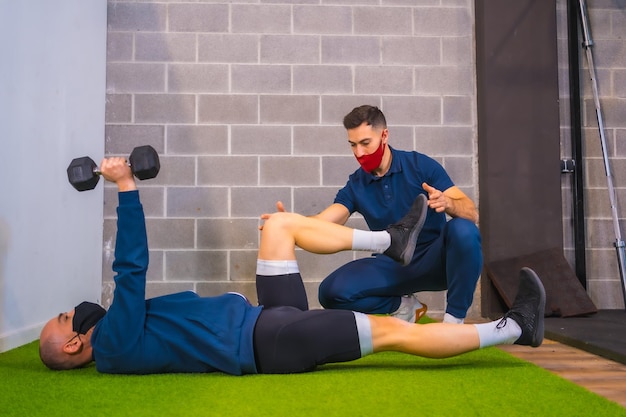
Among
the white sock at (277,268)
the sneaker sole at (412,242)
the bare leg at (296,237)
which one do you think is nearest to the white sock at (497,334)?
the sneaker sole at (412,242)

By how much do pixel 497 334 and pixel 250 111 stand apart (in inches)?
100.0

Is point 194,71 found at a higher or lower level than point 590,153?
higher

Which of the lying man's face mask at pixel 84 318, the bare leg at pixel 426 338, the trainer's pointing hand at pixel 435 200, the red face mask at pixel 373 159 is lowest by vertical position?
the bare leg at pixel 426 338

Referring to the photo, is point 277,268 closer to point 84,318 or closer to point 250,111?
point 84,318

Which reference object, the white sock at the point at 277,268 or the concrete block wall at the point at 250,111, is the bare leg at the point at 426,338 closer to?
the white sock at the point at 277,268

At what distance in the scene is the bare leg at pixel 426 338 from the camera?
2.21 meters

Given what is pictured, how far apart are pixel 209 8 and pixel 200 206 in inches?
47.8

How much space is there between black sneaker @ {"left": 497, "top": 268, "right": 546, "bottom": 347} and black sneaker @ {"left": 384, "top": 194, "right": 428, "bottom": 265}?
15.2 inches

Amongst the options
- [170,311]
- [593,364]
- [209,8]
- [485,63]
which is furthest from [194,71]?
[593,364]

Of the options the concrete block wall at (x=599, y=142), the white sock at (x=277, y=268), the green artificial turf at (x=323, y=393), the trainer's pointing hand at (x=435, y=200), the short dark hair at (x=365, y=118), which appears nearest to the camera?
the green artificial turf at (x=323, y=393)

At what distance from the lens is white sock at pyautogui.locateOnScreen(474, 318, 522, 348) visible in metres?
2.23

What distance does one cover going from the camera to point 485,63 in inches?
172

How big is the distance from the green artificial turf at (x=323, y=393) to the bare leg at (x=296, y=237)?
1.32 feet

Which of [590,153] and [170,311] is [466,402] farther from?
[590,153]
